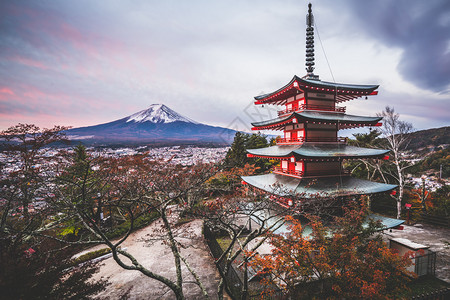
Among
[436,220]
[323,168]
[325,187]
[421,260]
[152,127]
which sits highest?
[152,127]

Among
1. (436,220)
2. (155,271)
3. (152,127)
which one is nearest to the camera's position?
(155,271)

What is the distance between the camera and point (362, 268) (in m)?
5.61

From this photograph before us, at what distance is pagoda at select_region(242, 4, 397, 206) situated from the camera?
897 centimetres

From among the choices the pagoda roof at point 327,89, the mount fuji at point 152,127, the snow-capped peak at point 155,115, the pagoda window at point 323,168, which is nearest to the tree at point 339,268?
the pagoda window at point 323,168

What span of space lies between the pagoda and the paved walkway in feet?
14.1

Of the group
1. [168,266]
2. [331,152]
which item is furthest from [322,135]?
[168,266]

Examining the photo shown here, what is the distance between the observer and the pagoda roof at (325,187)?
824cm

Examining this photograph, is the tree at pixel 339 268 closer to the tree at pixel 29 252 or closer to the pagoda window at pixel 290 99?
the tree at pixel 29 252

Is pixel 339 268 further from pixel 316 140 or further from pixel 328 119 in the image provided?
pixel 328 119

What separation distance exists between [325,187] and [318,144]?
2618 millimetres

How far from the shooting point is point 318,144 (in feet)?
33.6

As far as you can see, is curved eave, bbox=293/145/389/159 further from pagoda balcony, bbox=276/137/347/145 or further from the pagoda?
pagoda balcony, bbox=276/137/347/145

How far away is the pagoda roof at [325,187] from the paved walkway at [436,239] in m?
3.79

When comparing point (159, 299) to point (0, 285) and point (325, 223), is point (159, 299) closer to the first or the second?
point (0, 285)
